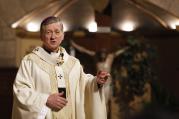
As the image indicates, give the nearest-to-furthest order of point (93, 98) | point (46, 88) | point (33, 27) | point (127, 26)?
point (46, 88)
point (93, 98)
point (33, 27)
point (127, 26)

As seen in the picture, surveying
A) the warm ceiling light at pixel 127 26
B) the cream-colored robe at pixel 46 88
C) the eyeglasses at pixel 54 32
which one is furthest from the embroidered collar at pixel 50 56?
the warm ceiling light at pixel 127 26

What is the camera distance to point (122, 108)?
479cm

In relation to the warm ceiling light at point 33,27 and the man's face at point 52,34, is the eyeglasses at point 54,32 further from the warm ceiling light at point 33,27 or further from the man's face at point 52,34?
the warm ceiling light at point 33,27

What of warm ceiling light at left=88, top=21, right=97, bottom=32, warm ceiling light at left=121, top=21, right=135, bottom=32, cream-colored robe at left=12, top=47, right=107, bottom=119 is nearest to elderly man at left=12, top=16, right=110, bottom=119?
cream-colored robe at left=12, top=47, right=107, bottom=119

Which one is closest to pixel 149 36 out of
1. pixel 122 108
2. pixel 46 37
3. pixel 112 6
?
pixel 112 6

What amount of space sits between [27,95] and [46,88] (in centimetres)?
16

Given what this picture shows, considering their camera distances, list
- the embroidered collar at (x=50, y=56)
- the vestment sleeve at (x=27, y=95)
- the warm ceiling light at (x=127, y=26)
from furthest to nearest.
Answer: the warm ceiling light at (x=127, y=26) → the embroidered collar at (x=50, y=56) → the vestment sleeve at (x=27, y=95)

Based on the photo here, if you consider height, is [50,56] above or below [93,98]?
above

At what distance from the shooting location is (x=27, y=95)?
2436 mm

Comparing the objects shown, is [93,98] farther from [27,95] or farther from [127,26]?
[127,26]

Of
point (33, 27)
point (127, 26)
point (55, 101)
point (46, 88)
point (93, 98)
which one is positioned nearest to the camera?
point (55, 101)

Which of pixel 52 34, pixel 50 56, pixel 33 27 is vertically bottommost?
pixel 50 56

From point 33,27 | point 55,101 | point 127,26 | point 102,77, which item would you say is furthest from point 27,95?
point 127,26

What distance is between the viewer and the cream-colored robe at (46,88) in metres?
2.43
